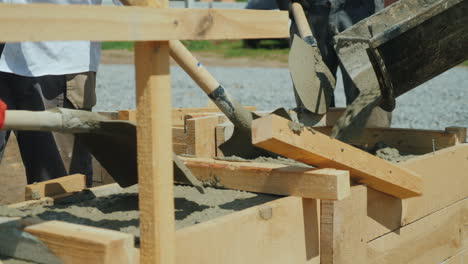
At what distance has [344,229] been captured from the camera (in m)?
2.94

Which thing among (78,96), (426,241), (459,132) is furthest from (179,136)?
(459,132)

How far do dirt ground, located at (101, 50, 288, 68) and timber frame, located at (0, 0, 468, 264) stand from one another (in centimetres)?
1391

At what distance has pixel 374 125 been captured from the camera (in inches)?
193

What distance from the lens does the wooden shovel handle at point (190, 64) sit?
3.09 meters

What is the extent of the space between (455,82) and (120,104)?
241 inches

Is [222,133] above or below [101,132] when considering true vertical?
below

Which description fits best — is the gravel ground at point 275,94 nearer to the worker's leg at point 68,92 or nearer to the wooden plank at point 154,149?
the worker's leg at point 68,92

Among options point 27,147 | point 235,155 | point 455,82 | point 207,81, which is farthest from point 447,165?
point 455,82

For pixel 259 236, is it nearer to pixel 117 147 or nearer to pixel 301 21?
pixel 117 147

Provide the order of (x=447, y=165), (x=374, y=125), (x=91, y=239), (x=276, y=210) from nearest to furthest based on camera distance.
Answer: (x=91, y=239)
(x=276, y=210)
(x=447, y=165)
(x=374, y=125)

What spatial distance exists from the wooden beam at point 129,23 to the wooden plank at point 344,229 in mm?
773

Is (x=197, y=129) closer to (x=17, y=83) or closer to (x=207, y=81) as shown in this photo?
(x=207, y=81)

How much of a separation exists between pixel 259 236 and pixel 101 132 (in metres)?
0.70

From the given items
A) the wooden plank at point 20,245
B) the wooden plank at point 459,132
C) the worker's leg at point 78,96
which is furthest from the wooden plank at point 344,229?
the worker's leg at point 78,96
